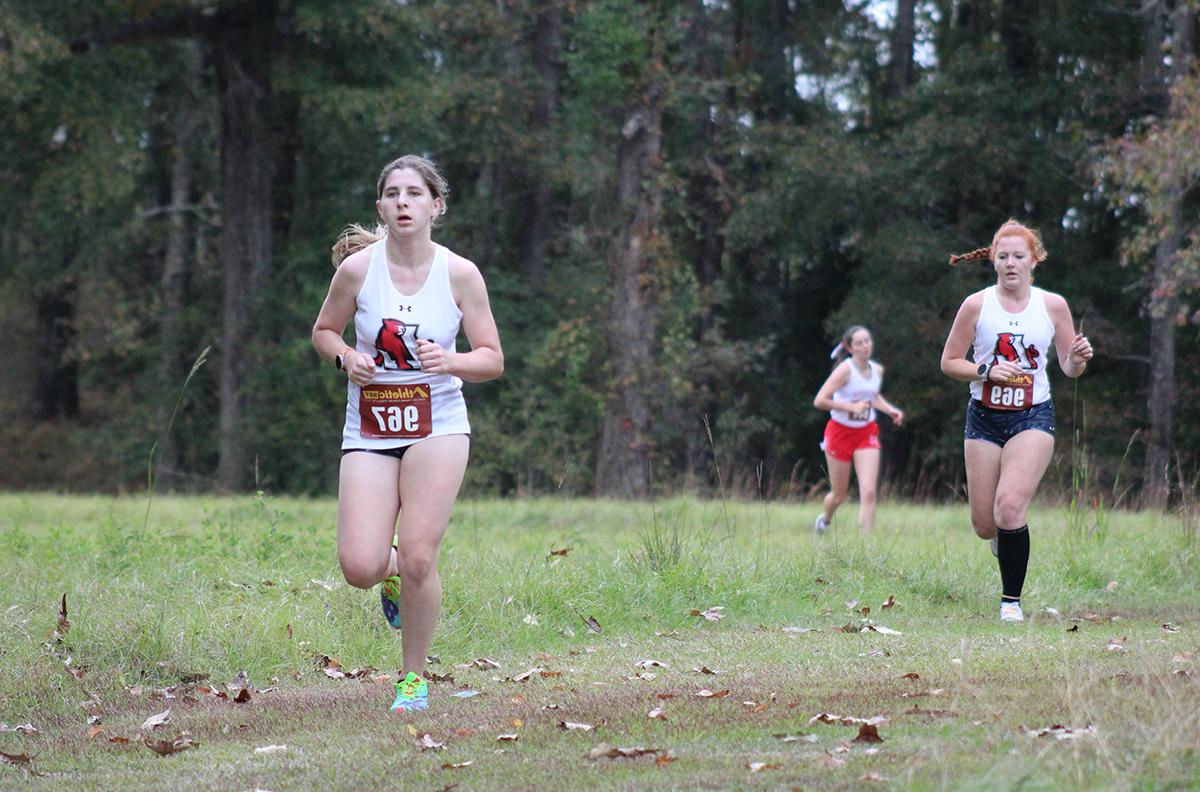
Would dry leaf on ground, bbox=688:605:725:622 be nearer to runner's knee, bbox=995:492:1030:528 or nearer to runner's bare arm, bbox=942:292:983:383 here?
runner's knee, bbox=995:492:1030:528

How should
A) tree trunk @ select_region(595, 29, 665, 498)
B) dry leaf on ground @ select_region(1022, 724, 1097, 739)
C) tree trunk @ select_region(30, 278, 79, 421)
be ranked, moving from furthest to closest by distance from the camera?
1. tree trunk @ select_region(30, 278, 79, 421)
2. tree trunk @ select_region(595, 29, 665, 498)
3. dry leaf on ground @ select_region(1022, 724, 1097, 739)

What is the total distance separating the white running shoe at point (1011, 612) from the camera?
28.5ft

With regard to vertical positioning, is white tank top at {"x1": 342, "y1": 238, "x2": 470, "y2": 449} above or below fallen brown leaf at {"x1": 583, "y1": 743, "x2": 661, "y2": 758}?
above

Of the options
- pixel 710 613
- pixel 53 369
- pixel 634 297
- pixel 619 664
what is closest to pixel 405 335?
pixel 619 664

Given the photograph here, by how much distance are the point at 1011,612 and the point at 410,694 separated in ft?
13.3

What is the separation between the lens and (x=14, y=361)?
4272cm

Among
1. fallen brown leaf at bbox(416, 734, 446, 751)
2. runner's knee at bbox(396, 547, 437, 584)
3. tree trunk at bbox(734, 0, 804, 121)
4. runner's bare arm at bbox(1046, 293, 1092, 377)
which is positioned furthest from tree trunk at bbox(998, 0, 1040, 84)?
fallen brown leaf at bbox(416, 734, 446, 751)

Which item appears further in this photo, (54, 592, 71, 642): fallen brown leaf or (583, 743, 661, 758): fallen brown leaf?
(54, 592, 71, 642): fallen brown leaf

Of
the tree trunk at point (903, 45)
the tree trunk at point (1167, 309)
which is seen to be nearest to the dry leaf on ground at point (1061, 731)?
the tree trunk at point (1167, 309)

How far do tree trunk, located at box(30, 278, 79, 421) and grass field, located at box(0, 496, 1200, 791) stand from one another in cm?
2939

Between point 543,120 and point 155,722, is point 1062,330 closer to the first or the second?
point 155,722

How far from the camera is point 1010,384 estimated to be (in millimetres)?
8461

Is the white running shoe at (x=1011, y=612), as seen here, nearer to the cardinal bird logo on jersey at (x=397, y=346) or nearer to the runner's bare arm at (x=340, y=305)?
the cardinal bird logo on jersey at (x=397, y=346)

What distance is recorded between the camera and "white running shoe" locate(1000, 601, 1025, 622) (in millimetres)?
8680
